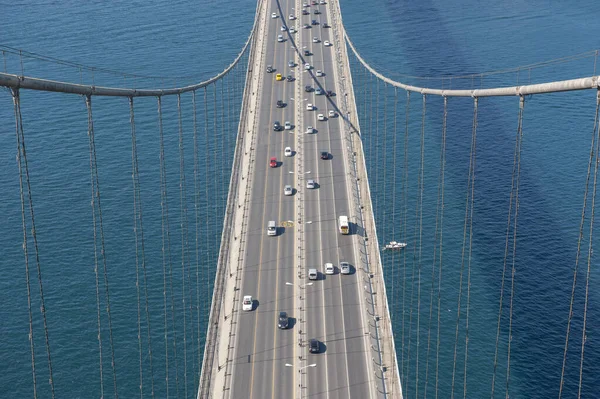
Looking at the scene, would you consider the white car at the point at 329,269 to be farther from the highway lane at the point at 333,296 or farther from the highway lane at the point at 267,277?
the highway lane at the point at 267,277

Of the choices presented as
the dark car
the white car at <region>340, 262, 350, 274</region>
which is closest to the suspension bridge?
the dark car

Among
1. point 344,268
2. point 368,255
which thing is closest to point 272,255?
point 344,268

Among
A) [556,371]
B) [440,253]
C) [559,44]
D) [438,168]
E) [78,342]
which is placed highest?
[559,44]

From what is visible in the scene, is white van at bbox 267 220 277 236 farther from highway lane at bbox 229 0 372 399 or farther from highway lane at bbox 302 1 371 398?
highway lane at bbox 302 1 371 398

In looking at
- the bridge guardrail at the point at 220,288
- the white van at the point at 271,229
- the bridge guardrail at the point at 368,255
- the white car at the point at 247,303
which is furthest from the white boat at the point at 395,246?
the white car at the point at 247,303

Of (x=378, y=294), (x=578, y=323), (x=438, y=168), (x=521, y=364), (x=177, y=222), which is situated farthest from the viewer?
(x=438, y=168)

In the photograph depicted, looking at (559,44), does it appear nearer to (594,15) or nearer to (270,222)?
(594,15)

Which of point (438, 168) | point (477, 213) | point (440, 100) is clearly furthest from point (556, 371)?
point (440, 100)
